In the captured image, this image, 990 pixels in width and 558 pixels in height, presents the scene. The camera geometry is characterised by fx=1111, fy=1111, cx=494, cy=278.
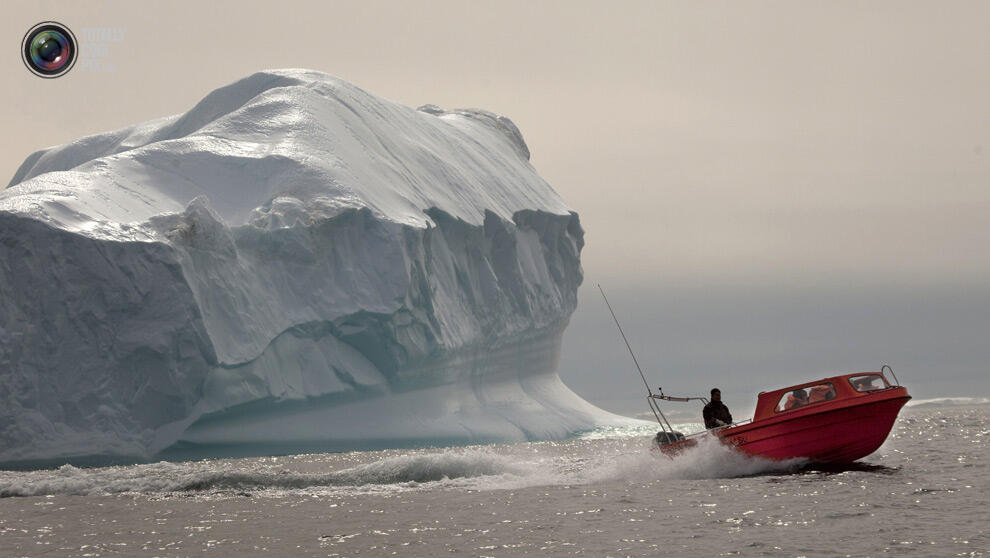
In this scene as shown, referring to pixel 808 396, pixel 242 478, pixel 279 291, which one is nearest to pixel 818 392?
pixel 808 396

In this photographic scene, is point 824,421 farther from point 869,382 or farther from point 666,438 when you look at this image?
point 666,438

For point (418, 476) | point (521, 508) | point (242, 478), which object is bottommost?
point (521, 508)

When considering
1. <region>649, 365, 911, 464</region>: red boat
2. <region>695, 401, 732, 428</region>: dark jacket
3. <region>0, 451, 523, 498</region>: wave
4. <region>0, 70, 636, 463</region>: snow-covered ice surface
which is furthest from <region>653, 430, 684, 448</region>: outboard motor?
<region>0, 70, 636, 463</region>: snow-covered ice surface

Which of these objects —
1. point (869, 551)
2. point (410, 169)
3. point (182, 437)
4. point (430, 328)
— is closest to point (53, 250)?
point (182, 437)

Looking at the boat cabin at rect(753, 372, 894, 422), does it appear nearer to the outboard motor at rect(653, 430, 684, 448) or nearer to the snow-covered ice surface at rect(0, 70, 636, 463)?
the outboard motor at rect(653, 430, 684, 448)

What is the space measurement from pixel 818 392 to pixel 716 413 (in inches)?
76.0

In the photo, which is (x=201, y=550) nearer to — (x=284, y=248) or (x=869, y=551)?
(x=869, y=551)

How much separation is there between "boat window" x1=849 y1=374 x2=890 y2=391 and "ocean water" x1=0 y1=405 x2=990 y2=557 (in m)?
1.46

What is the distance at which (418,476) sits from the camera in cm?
2120

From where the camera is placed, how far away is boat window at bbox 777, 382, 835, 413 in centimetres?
1820

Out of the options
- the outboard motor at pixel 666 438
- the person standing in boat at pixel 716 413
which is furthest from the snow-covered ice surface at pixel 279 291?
the person standing in boat at pixel 716 413

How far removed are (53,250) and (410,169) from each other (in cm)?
1300

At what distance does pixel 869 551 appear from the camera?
40.3ft

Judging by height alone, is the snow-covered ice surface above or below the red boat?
above
